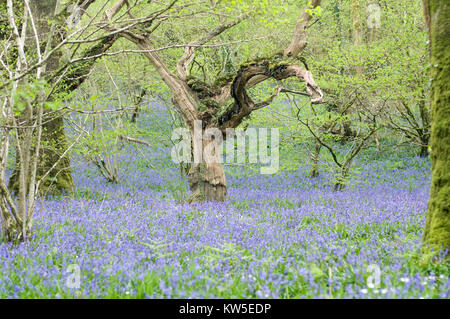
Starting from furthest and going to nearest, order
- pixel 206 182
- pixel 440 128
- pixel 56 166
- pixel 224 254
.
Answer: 1. pixel 56 166
2. pixel 206 182
3. pixel 224 254
4. pixel 440 128

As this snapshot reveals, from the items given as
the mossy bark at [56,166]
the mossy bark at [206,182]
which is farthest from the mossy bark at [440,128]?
the mossy bark at [56,166]

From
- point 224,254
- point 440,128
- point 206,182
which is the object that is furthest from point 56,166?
point 440,128

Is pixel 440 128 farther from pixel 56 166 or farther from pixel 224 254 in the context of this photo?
pixel 56 166

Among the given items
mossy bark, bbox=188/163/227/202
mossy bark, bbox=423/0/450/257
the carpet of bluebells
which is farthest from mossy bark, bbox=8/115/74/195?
mossy bark, bbox=423/0/450/257

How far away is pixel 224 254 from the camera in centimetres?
466

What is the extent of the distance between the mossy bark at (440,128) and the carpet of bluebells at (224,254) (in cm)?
29

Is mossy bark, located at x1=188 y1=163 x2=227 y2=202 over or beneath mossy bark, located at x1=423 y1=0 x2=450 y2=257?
beneath

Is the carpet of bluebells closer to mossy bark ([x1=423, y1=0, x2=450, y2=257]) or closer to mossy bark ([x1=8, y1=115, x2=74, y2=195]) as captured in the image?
mossy bark ([x1=423, y1=0, x2=450, y2=257])

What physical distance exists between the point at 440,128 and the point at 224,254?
2.68 meters

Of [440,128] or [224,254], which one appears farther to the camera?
[224,254]

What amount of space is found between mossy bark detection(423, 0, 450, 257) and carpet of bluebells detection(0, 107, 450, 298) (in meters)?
0.29

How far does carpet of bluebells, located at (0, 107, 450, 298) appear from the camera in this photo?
11.5ft
